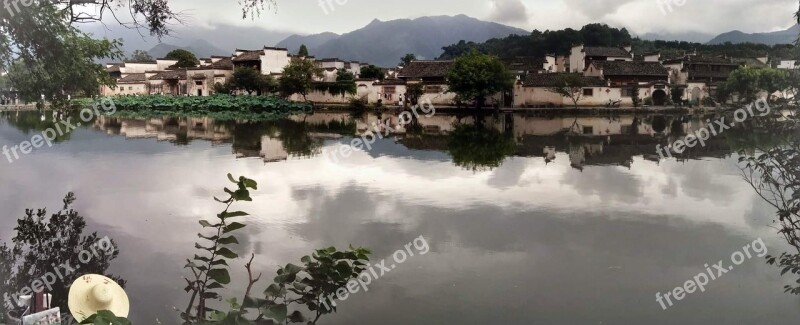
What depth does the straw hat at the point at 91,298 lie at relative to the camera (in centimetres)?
280

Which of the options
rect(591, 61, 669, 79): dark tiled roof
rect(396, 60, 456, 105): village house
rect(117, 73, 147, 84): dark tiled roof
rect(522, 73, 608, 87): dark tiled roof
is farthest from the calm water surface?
rect(117, 73, 147, 84): dark tiled roof

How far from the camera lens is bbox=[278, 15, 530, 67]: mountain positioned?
535 ft

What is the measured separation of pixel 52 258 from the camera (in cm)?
497

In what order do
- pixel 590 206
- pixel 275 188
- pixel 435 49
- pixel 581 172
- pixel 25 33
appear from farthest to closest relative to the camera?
1. pixel 435 49
2. pixel 581 172
3. pixel 275 188
4. pixel 590 206
5. pixel 25 33

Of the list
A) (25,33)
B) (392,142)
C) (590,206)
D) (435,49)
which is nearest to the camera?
(25,33)

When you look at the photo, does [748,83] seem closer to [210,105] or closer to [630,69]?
[630,69]

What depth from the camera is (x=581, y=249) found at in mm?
6254

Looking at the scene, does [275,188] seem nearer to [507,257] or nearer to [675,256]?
[507,257]

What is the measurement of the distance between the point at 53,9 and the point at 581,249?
4964 millimetres

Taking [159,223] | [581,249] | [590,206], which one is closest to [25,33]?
[159,223]
